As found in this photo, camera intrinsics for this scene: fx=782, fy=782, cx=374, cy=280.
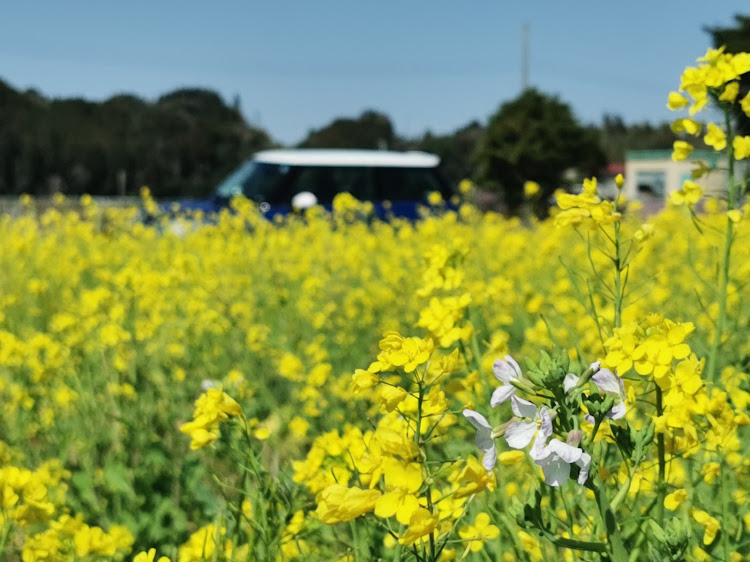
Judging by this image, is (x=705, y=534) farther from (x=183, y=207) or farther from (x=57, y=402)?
(x=183, y=207)

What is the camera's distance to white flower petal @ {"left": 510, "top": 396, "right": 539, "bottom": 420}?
2.44 feet

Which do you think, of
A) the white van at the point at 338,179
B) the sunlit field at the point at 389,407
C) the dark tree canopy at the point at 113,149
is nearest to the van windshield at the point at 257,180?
the white van at the point at 338,179

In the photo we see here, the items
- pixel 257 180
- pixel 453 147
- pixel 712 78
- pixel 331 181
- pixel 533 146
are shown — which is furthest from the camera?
pixel 453 147

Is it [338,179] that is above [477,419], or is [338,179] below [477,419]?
above

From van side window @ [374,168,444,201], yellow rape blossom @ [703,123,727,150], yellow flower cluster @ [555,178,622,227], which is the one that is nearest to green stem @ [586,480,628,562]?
yellow flower cluster @ [555,178,622,227]

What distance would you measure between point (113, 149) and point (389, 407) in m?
37.4

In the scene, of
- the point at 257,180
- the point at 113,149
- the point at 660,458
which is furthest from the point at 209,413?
the point at 113,149

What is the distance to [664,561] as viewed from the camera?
89 cm

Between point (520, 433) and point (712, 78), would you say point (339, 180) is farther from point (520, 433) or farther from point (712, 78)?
point (520, 433)

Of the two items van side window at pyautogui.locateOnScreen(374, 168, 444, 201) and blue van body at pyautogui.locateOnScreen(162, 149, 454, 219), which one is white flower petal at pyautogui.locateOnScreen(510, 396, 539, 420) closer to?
blue van body at pyautogui.locateOnScreen(162, 149, 454, 219)

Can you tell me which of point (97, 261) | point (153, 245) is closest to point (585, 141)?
point (153, 245)

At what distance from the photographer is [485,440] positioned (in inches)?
30.3

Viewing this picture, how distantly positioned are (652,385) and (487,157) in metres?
24.3

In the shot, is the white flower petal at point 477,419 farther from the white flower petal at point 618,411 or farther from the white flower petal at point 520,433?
the white flower petal at point 618,411
